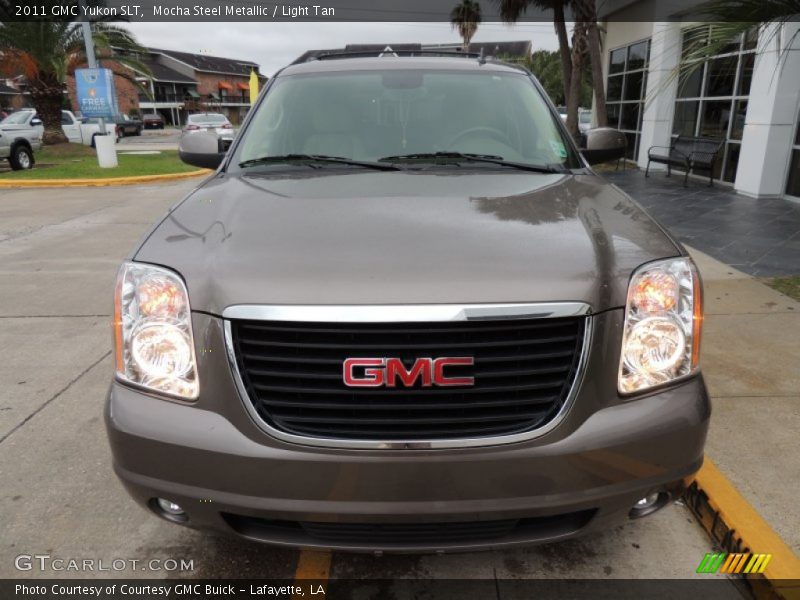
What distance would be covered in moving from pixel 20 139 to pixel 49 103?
153 inches

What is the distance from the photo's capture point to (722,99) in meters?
11.5

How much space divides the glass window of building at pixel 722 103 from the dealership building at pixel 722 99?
0.06 feet

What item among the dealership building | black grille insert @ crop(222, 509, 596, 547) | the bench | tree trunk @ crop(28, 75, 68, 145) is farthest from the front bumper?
tree trunk @ crop(28, 75, 68, 145)

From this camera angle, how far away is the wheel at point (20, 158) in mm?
15312

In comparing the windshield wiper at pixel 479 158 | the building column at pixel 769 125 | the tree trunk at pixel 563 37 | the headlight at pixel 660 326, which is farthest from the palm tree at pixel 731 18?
the tree trunk at pixel 563 37

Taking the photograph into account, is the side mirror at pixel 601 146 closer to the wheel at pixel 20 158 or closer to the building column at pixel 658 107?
the building column at pixel 658 107

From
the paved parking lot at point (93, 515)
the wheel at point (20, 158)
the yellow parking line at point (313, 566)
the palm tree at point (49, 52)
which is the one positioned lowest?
the yellow parking line at point (313, 566)

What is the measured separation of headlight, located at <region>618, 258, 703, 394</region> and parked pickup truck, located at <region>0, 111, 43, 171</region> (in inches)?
671

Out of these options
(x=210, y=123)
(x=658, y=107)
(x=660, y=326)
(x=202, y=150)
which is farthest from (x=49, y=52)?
(x=660, y=326)

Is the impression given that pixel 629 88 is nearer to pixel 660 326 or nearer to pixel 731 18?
pixel 731 18

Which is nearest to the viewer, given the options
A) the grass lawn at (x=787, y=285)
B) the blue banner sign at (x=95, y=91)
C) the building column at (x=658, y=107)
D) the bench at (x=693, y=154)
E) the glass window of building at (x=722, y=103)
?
the grass lawn at (x=787, y=285)

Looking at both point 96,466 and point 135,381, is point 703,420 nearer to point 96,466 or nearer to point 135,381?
point 135,381

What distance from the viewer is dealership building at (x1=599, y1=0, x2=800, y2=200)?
9133mm

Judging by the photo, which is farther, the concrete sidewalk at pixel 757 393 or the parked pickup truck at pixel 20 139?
the parked pickup truck at pixel 20 139
